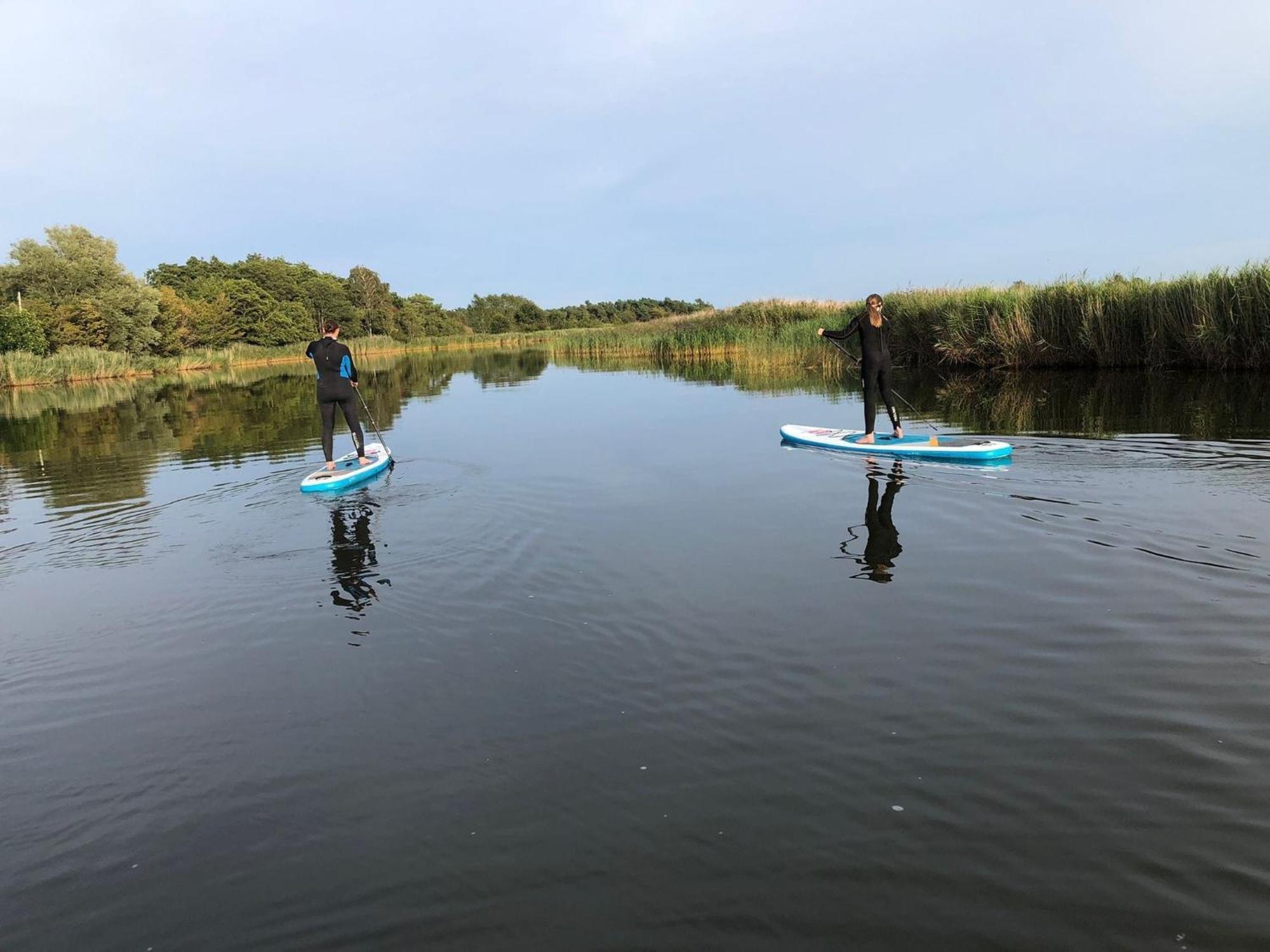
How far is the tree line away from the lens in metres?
46.8

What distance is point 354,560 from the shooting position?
7215 millimetres

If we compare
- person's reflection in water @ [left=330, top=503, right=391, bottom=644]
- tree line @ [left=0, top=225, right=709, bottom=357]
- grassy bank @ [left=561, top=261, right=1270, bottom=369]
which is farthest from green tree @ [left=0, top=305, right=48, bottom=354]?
person's reflection in water @ [left=330, top=503, right=391, bottom=644]

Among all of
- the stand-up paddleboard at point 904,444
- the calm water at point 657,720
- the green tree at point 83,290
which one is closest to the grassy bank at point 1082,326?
the stand-up paddleboard at point 904,444

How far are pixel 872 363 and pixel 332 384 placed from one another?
7650mm

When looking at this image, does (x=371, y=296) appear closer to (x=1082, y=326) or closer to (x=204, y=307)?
(x=204, y=307)

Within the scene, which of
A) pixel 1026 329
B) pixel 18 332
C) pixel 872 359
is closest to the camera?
pixel 872 359

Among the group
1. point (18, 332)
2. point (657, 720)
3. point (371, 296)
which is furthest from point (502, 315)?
point (657, 720)

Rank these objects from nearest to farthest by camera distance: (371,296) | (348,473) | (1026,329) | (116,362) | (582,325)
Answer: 1. (348,473)
2. (1026,329)
3. (116,362)
4. (371,296)
5. (582,325)

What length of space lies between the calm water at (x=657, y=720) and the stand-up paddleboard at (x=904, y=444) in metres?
1.16

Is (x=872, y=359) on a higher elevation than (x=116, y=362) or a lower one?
lower

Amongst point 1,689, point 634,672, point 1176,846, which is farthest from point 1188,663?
point 1,689

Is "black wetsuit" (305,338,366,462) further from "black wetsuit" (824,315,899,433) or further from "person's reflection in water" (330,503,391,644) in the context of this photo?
"black wetsuit" (824,315,899,433)

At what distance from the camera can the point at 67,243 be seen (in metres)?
53.8

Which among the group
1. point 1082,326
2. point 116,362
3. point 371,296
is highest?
point 371,296
